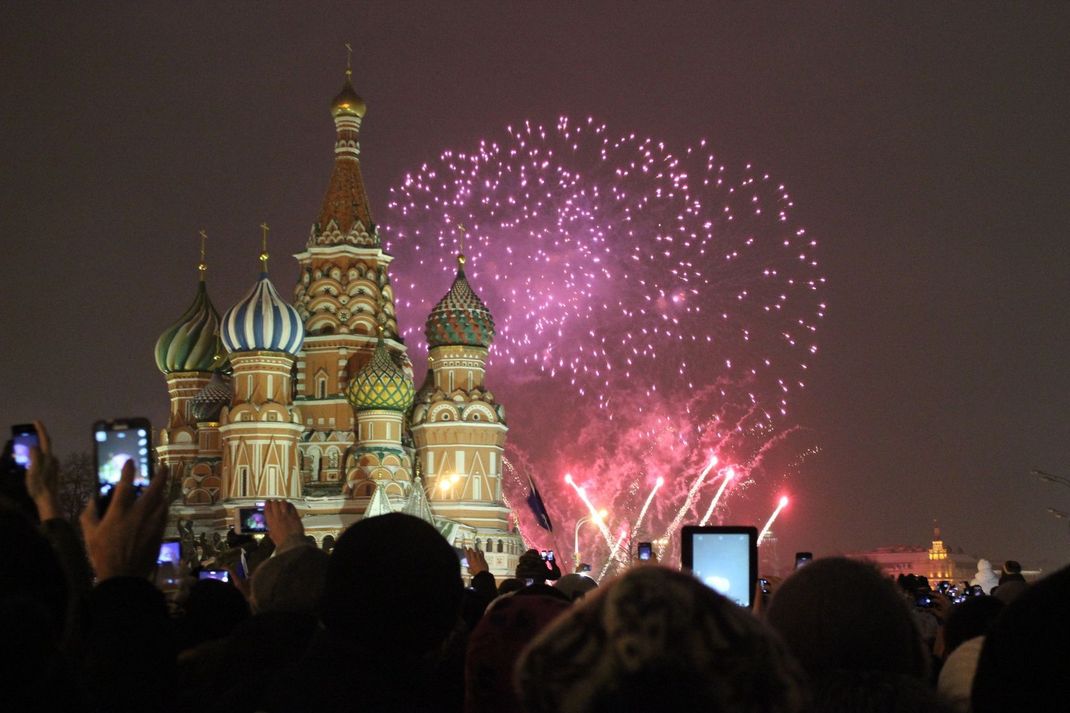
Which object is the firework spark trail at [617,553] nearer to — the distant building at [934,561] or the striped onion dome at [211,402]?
the striped onion dome at [211,402]

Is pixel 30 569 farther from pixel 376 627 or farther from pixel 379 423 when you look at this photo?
pixel 379 423

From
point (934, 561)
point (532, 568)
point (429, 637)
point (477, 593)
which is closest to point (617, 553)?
point (532, 568)

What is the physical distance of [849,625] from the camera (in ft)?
10.1

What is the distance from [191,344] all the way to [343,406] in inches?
305

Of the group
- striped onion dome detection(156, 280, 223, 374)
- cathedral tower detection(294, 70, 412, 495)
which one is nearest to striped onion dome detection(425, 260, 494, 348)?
cathedral tower detection(294, 70, 412, 495)

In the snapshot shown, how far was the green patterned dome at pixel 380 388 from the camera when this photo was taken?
4806cm

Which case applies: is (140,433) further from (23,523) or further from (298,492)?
(298,492)

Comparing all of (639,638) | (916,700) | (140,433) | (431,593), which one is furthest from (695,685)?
(140,433)

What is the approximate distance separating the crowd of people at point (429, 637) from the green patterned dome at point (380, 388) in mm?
42861

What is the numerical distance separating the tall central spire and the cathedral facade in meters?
0.05

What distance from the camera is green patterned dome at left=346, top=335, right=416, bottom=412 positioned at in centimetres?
4806

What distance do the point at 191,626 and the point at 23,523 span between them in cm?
254

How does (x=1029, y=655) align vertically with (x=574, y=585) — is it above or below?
below

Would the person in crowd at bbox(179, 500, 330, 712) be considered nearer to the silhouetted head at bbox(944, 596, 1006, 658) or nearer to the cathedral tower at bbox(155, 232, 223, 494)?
the silhouetted head at bbox(944, 596, 1006, 658)
